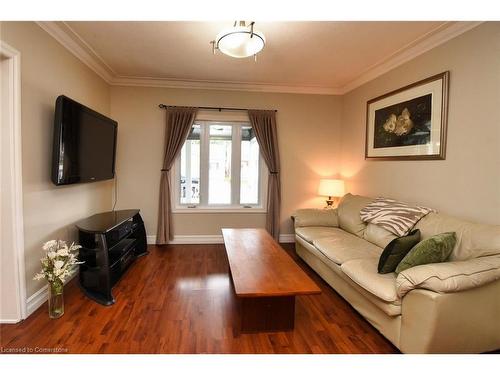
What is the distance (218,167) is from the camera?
438 cm

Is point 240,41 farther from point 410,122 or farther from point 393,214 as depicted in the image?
point 393,214

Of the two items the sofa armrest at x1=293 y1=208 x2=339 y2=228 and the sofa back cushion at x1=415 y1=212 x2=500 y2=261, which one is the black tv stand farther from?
the sofa back cushion at x1=415 y1=212 x2=500 y2=261

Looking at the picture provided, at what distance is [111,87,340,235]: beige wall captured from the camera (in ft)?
13.4

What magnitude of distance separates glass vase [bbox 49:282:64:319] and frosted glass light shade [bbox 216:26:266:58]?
237 cm

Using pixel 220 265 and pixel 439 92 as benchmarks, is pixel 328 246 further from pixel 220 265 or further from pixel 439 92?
pixel 439 92

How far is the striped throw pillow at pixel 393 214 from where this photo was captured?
100 inches

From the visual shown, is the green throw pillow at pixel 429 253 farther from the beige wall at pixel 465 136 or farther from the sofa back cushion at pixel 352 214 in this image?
the sofa back cushion at pixel 352 214

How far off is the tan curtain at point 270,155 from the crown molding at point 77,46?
2113 millimetres

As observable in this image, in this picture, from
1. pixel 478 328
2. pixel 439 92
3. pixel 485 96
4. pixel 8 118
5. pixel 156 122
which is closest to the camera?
pixel 478 328

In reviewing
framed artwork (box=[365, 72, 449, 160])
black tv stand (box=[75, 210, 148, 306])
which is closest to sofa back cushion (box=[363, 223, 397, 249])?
framed artwork (box=[365, 72, 449, 160])

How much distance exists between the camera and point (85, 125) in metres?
2.76

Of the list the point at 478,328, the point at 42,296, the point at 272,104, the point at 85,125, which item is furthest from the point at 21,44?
the point at 478,328
